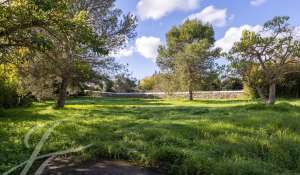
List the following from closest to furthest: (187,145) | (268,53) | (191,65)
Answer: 1. (187,145)
2. (268,53)
3. (191,65)

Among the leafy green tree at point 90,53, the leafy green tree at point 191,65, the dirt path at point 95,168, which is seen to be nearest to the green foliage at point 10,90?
the leafy green tree at point 90,53

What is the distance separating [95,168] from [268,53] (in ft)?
48.8

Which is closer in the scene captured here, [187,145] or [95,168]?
[95,168]

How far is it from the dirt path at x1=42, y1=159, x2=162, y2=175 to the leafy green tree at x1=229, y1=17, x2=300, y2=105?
44.5ft

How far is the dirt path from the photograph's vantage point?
568cm

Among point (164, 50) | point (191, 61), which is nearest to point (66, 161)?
point (191, 61)

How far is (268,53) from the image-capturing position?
18.6m

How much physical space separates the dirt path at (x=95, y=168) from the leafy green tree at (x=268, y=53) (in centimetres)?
1357

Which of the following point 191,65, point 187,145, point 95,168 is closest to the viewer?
point 95,168

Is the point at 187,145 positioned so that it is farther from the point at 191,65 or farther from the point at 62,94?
the point at 191,65

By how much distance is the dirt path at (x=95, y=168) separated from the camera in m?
5.68

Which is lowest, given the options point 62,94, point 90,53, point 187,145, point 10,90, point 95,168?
point 95,168

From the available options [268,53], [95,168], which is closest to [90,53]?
[268,53]

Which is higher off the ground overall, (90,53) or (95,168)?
(90,53)
